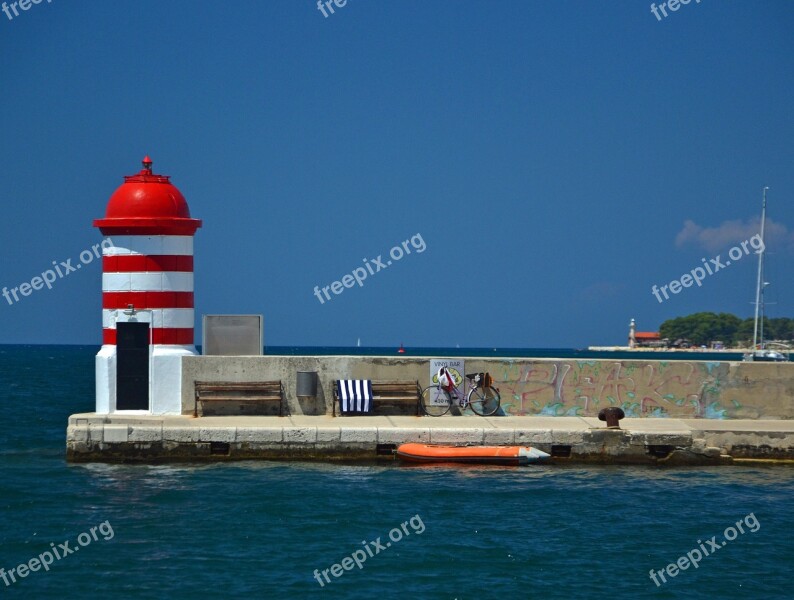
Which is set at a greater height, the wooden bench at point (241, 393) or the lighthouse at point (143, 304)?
the lighthouse at point (143, 304)

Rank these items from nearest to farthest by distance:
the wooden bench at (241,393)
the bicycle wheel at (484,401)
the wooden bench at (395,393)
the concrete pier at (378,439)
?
1. the concrete pier at (378,439)
2. the wooden bench at (241,393)
3. the wooden bench at (395,393)
4. the bicycle wheel at (484,401)

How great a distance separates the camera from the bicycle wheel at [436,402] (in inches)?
880

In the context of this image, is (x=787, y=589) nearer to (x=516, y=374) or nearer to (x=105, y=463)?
(x=516, y=374)

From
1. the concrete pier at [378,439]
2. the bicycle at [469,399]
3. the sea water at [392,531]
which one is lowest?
the sea water at [392,531]

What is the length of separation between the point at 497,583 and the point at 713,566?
10.5ft

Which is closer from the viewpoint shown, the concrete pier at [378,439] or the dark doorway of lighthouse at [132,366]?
the concrete pier at [378,439]

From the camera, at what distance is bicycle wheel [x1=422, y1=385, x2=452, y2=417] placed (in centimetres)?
2236

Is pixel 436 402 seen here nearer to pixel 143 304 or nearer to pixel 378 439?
pixel 378 439

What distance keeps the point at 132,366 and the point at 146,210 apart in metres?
3.06

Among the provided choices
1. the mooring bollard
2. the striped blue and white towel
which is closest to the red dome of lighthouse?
the striped blue and white towel

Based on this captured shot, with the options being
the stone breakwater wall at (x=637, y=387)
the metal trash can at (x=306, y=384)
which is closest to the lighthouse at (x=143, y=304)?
the metal trash can at (x=306, y=384)

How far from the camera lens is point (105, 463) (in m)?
20.5

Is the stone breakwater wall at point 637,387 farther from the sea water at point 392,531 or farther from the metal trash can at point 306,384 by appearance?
the sea water at point 392,531

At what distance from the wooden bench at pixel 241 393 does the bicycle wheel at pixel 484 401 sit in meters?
3.74
